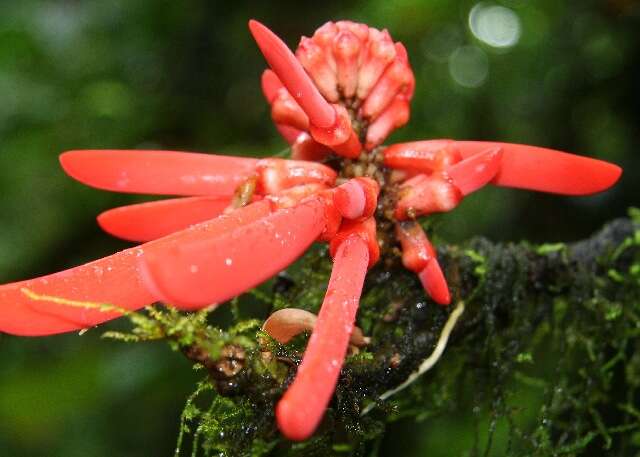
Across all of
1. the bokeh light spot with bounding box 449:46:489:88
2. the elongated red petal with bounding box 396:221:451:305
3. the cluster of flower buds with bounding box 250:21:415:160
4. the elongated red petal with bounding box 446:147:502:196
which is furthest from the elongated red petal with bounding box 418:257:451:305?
the bokeh light spot with bounding box 449:46:489:88

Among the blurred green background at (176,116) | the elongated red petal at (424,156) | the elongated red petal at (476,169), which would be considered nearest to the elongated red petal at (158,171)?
the elongated red petal at (424,156)

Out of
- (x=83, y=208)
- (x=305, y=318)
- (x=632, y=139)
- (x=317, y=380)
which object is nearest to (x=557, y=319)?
(x=305, y=318)

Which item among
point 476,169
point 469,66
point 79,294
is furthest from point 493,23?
point 79,294

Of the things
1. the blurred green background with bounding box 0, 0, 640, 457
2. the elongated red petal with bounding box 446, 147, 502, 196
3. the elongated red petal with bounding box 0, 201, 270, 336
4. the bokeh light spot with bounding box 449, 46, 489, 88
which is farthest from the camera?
the bokeh light spot with bounding box 449, 46, 489, 88

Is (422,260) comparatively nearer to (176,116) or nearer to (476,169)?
(476,169)

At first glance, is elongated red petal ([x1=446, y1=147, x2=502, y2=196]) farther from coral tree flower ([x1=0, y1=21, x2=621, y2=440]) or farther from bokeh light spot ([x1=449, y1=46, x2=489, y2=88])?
bokeh light spot ([x1=449, y1=46, x2=489, y2=88])

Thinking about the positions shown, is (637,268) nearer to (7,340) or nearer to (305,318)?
(305,318)

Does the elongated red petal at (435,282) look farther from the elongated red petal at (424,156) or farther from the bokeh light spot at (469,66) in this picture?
the bokeh light spot at (469,66)
